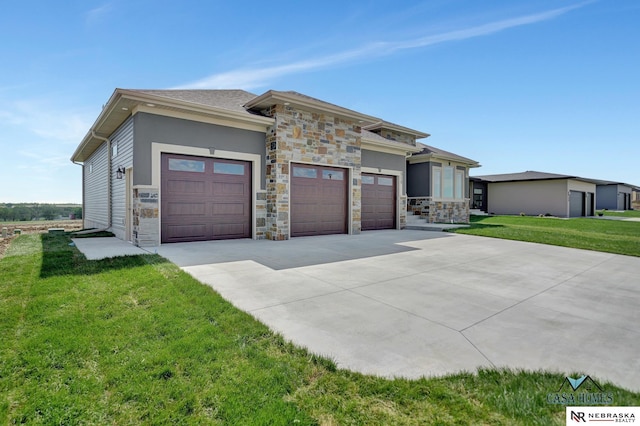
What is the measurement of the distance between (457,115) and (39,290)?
16.6 meters

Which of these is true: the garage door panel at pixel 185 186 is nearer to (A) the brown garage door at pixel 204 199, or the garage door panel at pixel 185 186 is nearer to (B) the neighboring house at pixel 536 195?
(A) the brown garage door at pixel 204 199

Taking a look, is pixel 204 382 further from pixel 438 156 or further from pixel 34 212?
pixel 34 212

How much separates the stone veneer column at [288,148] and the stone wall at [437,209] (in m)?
7.47

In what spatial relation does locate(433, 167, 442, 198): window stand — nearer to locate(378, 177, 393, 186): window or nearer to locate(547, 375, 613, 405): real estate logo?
locate(378, 177, 393, 186): window

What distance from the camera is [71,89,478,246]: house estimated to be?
7.80m

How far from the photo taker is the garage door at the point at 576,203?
77.7 ft

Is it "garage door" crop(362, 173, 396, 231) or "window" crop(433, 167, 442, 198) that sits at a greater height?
"window" crop(433, 167, 442, 198)

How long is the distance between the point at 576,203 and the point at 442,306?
94.8 feet

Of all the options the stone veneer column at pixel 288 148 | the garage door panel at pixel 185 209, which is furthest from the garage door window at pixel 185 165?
the stone veneer column at pixel 288 148

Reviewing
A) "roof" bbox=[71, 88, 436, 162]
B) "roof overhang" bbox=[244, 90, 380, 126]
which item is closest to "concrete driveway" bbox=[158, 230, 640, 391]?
"roof" bbox=[71, 88, 436, 162]

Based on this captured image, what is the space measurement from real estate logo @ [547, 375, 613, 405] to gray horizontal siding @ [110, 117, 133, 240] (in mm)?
9562

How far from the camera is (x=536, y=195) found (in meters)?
→ 24.5

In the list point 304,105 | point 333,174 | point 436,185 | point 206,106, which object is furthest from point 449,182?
point 206,106

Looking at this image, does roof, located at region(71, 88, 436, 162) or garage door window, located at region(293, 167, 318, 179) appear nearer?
roof, located at region(71, 88, 436, 162)
